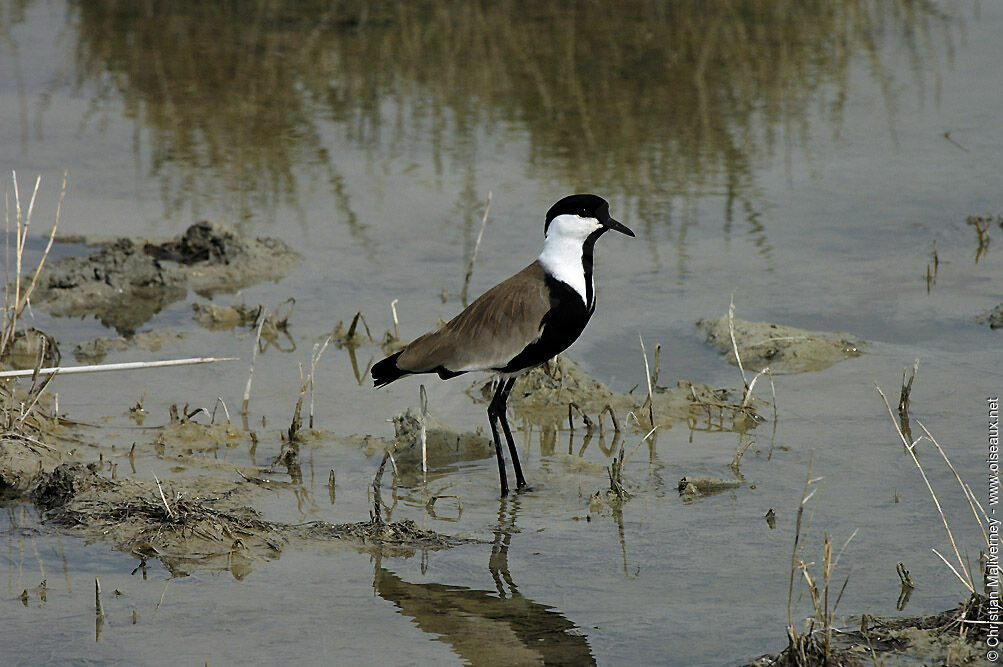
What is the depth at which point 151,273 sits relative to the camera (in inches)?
317

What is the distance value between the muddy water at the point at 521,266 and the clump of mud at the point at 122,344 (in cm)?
6

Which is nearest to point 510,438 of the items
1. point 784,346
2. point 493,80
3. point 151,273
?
point 784,346

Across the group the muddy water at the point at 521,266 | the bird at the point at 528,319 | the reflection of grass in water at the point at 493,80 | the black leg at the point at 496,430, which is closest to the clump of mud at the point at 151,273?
the muddy water at the point at 521,266

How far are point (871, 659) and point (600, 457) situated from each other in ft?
6.98

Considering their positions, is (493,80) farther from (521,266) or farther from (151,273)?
(151,273)

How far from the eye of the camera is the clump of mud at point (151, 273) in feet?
25.5

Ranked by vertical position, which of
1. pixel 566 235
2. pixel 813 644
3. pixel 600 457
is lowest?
pixel 600 457

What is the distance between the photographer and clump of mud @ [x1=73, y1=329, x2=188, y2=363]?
6984mm

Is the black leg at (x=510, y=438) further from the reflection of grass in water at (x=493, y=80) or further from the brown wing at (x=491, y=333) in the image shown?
the reflection of grass in water at (x=493, y=80)

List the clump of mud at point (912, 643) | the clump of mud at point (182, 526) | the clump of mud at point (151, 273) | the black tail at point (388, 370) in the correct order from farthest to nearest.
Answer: the clump of mud at point (151, 273)
the black tail at point (388, 370)
the clump of mud at point (182, 526)
the clump of mud at point (912, 643)

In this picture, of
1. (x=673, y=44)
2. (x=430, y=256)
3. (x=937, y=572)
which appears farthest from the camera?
(x=673, y=44)

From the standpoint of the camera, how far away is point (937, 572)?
14.9ft

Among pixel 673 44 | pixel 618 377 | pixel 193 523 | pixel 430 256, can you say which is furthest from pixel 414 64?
pixel 193 523

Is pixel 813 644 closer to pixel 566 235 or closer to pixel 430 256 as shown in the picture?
pixel 566 235
